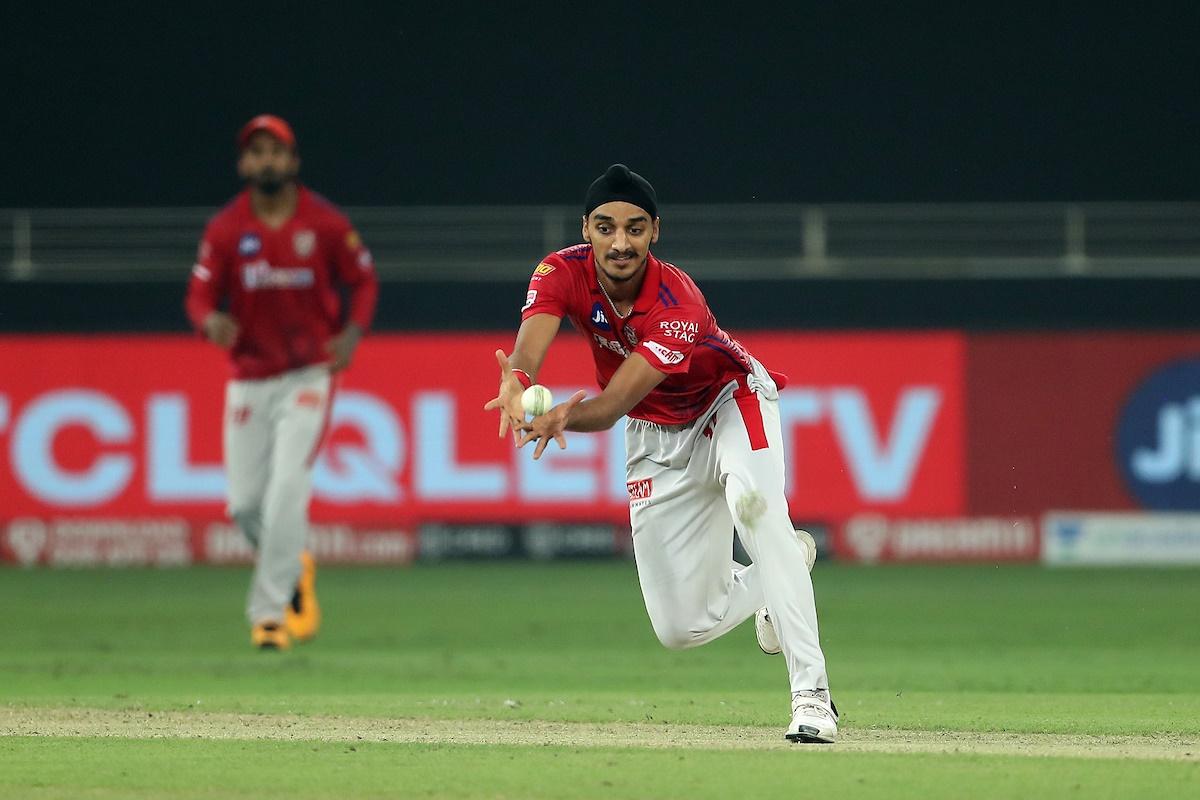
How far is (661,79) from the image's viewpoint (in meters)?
22.6

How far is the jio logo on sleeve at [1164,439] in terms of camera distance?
16172 millimetres

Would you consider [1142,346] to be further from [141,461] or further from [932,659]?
[141,461]

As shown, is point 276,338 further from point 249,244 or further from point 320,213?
point 320,213

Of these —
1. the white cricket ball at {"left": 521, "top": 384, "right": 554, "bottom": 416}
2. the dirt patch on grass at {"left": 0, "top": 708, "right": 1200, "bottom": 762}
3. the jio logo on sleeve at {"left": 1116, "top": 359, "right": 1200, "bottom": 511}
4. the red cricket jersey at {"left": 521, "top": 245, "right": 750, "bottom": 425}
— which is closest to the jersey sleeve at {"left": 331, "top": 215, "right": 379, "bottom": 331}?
the dirt patch on grass at {"left": 0, "top": 708, "right": 1200, "bottom": 762}

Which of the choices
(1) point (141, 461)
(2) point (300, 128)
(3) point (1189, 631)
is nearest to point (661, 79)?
(2) point (300, 128)

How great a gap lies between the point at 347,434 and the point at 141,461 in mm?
1835

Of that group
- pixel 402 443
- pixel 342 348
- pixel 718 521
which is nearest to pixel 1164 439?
pixel 402 443

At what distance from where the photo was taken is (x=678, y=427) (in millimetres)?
7023

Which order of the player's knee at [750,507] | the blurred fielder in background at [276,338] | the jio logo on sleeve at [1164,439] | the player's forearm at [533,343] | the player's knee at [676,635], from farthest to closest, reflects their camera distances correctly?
the jio logo on sleeve at [1164,439] → the blurred fielder in background at [276,338] → the player's knee at [676,635] → the player's knee at [750,507] → the player's forearm at [533,343]

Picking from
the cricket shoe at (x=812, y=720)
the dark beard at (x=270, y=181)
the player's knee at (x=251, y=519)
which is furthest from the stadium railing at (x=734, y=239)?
the cricket shoe at (x=812, y=720)

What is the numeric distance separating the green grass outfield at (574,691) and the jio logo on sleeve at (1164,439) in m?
0.71

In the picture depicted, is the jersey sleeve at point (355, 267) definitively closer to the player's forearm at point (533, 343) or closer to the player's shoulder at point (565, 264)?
the player's shoulder at point (565, 264)

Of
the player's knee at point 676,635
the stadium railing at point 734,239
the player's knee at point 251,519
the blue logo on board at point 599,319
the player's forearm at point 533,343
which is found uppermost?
the stadium railing at point 734,239

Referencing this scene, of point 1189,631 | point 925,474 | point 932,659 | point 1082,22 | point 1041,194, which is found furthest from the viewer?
point 1082,22
